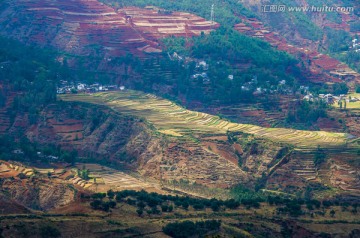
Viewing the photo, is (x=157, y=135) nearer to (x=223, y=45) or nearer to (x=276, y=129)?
(x=276, y=129)

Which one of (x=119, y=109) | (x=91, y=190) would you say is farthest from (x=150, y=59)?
(x=91, y=190)

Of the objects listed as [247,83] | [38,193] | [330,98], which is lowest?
[330,98]

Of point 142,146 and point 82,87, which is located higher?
point 82,87

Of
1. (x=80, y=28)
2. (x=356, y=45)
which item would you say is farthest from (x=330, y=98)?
(x=356, y=45)

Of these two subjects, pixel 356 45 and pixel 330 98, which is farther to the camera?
pixel 356 45

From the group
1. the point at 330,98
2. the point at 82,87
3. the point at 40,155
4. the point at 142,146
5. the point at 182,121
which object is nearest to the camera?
the point at 40,155

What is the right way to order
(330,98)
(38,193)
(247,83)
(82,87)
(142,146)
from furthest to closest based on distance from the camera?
1. (247,83)
2. (330,98)
3. (82,87)
4. (142,146)
5. (38,193)

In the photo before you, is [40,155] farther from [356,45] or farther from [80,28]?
[356,45]
